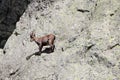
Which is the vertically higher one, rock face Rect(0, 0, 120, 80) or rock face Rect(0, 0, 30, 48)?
rock face Rect(0, 0, 120, 80)

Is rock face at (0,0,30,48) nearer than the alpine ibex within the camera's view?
No

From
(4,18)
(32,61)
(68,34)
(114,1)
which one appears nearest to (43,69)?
(32,61)

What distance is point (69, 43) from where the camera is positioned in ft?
58.3

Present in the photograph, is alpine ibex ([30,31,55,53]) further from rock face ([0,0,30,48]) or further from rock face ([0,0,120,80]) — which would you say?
rock face ([0,0,30,48])

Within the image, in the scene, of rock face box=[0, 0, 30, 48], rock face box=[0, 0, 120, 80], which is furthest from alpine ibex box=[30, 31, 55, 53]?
rock face box=[0, 0, 30, 48]

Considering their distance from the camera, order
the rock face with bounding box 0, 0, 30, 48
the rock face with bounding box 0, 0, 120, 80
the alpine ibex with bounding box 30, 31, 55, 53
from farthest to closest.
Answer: the rock face with bounding box 0, 0, 30, 48 → the alpine ibex with bounding box 30, 31, 55, 53 → the rock face with bounding box 0, 0, 120, 80

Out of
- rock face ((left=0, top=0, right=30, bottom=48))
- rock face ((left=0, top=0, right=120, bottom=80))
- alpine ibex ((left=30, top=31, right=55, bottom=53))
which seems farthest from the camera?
rock face ((left=0, top=0, right=30, bottom=48))

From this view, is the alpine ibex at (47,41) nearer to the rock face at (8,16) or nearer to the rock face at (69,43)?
the rock face at (69,43)

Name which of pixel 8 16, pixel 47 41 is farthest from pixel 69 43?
pixel 8 16

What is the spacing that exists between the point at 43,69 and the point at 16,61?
10.3 ft

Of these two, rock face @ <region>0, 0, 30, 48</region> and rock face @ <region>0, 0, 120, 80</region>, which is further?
rock face @ <region>0, 0, 30, 48</region>

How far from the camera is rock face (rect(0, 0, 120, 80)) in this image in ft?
51.4

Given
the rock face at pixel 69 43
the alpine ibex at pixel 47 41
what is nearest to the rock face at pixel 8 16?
the rock face at pixel 69 43

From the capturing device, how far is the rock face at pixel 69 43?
51.4ft
